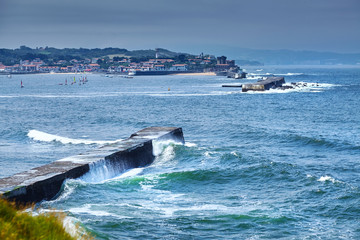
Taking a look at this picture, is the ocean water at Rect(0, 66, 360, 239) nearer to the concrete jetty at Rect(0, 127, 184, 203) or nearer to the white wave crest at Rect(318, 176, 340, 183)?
the white wave crest at Rect(318, 176, 340, 183)

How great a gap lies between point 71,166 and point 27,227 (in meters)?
13.4

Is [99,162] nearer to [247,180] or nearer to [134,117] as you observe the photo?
[247,180]

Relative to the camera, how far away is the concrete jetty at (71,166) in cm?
1892

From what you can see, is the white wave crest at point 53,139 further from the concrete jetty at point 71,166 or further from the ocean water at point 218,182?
the concrete jetty at point 71,166

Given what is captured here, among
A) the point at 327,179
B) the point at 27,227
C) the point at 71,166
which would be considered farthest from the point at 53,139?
the point at 27,227

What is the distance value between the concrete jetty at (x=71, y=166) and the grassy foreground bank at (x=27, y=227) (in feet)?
25.9

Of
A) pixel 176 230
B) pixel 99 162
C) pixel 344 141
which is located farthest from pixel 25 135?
pixel 176 230

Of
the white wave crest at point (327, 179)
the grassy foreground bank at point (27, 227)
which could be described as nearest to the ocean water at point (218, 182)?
the white wave crest at point (327, 179)

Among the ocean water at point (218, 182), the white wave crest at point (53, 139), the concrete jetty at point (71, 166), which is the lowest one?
the white wave crest at point (53, 139)

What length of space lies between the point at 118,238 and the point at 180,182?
27.7 feet

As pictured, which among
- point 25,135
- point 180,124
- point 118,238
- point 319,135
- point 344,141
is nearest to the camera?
point 118,238

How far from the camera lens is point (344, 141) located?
115ft

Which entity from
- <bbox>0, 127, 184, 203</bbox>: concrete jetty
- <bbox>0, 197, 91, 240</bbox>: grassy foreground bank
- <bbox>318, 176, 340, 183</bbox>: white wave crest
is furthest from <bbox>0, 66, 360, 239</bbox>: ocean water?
<bbox>0, 197, 91, 240</bbox>: grassy foreground bank

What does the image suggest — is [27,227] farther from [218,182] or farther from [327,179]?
[327,179]
